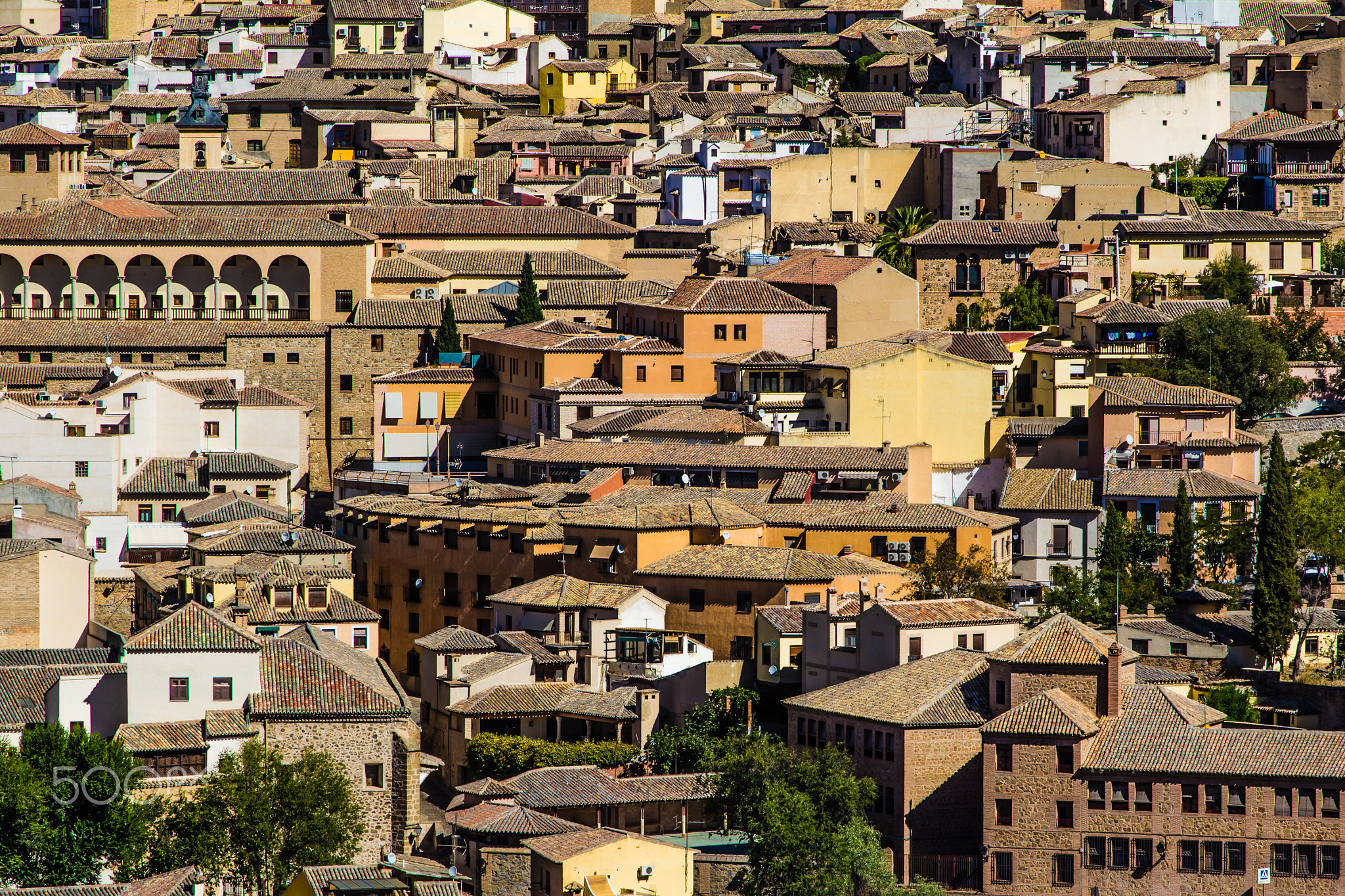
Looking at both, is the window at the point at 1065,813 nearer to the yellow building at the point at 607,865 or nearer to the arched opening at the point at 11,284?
the yellow building at the point at 607,865

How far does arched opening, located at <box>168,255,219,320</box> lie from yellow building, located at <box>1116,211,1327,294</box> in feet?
87.5

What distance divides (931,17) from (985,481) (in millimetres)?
41244

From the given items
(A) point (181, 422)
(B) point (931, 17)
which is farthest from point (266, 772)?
(B) point (931, 17)

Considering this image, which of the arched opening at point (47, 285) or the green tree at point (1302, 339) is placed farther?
the arched opening at point (47, 285)

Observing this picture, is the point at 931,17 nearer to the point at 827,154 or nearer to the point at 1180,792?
the point at 827,154

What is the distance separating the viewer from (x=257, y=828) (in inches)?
1766

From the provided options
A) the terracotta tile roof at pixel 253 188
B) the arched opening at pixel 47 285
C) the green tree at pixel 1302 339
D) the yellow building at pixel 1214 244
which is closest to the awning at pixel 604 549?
the green tree at pixel 1302 339

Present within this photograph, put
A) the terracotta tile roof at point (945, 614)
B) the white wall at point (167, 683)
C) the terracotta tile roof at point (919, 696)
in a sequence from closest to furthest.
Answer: the white wall at point (167, 683) → the terracotta tile roof at point (919, 696) → the terracotta tile roof at point (945, 614)

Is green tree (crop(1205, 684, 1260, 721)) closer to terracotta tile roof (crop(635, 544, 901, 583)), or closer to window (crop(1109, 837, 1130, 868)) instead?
window (crop(1109, 837, 1130, 868))

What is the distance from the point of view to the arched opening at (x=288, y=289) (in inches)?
3120

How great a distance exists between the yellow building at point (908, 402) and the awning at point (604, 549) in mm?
8445

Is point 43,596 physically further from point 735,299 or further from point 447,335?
point 735,299

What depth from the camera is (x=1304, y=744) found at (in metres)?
49.1

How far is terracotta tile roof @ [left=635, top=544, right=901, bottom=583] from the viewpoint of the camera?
2309 inches
